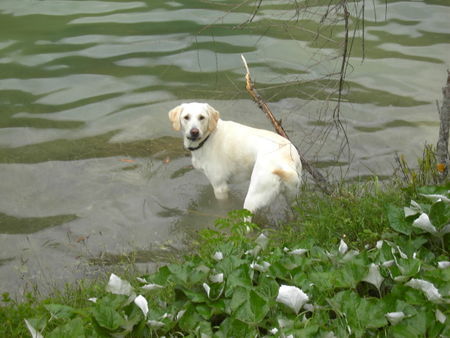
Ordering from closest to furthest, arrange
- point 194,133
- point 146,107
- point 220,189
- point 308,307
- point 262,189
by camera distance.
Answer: point 308,307, point 262,189, point 194,133, point 220,189, point 146,107

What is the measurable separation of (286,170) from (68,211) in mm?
2580

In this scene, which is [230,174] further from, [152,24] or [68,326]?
[152,24]

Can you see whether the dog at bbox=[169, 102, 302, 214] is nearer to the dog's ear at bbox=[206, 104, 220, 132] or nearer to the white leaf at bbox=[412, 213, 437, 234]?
the dog's ear at bbox=[206, 104, 220, 132]

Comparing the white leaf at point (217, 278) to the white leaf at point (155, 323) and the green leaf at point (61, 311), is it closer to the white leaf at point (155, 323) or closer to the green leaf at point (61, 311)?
the white leaf at point (155, 323)

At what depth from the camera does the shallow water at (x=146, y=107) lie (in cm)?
579

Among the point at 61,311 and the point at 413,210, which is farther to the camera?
the point at 413,210

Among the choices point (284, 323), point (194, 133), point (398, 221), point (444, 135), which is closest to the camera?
point (284, 323)

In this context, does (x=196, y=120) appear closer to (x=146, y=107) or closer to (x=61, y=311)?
(x=146, y=107)

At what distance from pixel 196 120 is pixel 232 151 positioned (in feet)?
1.59

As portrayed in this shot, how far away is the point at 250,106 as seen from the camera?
325 inches

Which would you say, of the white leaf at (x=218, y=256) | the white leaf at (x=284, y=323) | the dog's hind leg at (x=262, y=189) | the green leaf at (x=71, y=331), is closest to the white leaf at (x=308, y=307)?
the white leaf at (x=284, y=323)

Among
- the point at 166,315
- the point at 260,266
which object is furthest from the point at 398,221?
the point at 166,315

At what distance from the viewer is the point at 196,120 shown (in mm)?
5879

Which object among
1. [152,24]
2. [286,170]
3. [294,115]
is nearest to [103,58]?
[152,24]
